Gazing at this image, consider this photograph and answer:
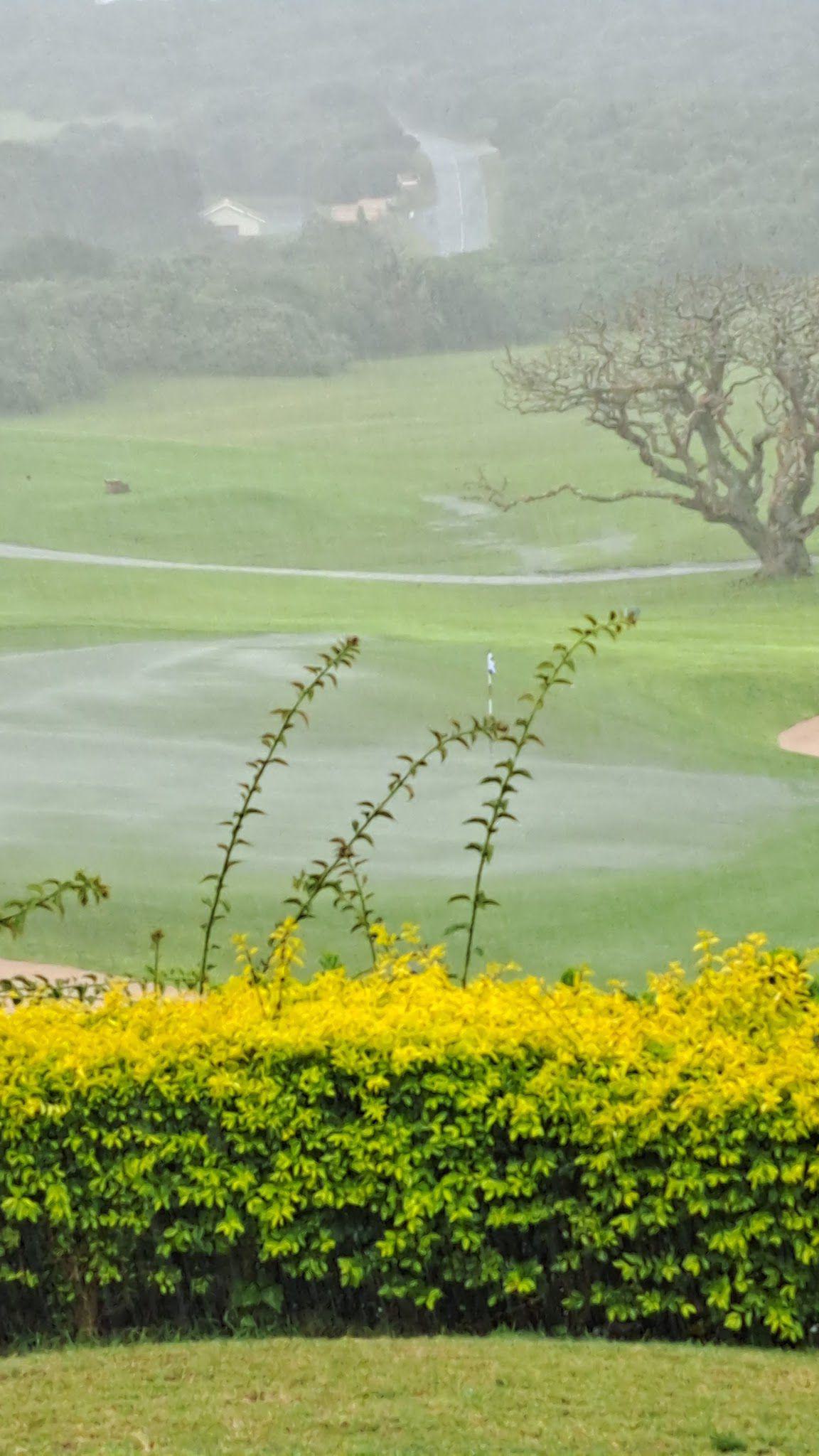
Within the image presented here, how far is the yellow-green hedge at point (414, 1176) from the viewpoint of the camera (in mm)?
3061

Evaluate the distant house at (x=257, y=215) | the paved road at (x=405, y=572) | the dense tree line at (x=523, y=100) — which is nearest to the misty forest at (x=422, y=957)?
the paved road at (x=405, y=572)

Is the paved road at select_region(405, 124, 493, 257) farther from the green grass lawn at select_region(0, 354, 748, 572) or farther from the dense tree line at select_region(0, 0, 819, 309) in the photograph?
the green grass lawn at select_region(0, 354, 748, 572)

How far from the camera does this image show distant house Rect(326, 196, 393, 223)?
47.9 meters

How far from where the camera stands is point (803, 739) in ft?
33.7

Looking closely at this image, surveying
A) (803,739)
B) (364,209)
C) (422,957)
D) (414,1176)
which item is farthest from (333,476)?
(414,1176)

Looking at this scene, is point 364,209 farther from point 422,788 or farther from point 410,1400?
point 410,1400

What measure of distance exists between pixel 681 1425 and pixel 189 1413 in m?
0.73

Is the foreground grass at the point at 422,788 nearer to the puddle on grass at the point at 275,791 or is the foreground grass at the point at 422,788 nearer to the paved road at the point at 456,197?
the puddle on grass at the point at 275,791

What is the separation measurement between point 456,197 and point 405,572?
28212mm

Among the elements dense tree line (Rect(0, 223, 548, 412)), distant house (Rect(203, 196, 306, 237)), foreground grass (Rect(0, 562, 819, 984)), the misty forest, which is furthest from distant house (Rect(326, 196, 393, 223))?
foreground grass (Rect(0, 562, 819, 984))

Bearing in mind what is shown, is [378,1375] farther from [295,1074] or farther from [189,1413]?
[295,1074]

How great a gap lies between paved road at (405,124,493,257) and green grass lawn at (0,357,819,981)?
89.3ft

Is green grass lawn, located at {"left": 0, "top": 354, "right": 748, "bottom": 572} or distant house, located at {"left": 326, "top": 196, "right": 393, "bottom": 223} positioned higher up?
distant house, located at {"left": 326, "top": 196, "right": 393, "bottom": 223}

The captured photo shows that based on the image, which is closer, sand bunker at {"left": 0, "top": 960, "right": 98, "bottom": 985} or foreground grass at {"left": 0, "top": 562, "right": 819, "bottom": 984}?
sand bunker at {"left": 0, "top": 960, "right": 98, "bottom": 985}
